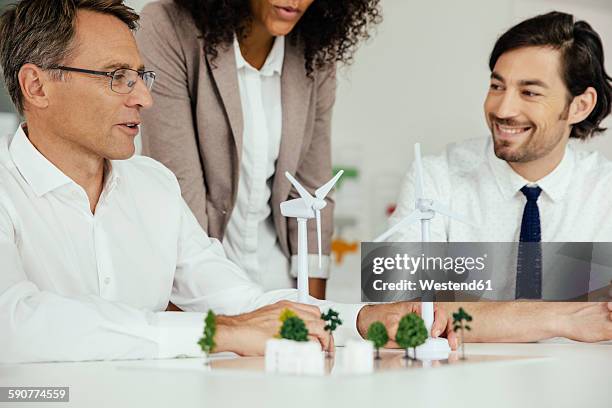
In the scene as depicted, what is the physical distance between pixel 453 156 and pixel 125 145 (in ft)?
4.20

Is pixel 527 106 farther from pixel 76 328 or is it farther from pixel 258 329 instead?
pixel 76 328

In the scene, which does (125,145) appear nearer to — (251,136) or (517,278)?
(251,136)

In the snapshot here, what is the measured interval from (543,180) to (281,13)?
963mm

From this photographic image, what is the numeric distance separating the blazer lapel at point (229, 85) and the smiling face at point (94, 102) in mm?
562

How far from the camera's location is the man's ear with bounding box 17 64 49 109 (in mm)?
2166

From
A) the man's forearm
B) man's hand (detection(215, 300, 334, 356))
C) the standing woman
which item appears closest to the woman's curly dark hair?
the standing woman

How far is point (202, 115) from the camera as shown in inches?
109

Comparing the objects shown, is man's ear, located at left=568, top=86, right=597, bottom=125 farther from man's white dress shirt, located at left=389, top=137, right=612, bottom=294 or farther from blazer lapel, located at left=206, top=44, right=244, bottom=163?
blazer lapel, located at left=206, top=44, right=244, bottom=163

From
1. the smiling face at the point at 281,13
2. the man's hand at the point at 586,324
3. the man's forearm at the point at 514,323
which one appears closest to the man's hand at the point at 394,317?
the man's forearm at the point at 514,323

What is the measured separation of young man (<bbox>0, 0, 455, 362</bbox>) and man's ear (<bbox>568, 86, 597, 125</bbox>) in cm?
136

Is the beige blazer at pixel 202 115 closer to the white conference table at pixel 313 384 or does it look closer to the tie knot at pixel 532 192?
the tie knot at pixel 532 192

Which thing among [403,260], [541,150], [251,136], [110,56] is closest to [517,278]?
[541,150]

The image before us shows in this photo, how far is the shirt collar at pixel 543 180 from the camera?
301 cm

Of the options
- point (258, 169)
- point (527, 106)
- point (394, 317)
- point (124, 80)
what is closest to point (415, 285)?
point (394, 317)
